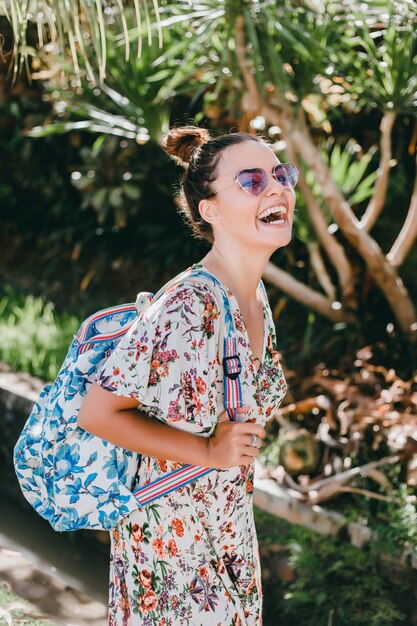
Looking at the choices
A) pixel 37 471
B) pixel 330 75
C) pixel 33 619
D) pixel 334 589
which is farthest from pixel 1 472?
pixel 37 471

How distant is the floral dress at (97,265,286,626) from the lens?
1.93 m

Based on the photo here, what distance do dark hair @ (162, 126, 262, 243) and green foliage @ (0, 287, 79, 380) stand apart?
352cm

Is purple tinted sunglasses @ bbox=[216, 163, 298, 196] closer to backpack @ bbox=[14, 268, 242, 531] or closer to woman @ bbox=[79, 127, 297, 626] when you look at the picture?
woman @ bbox=[79, 127, 297, 626]

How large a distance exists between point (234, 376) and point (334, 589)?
2.19m

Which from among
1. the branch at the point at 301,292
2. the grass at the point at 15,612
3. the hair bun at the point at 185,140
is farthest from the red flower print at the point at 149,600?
the branch at the point at 301,292

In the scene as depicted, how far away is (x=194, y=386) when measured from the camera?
1.93 meters

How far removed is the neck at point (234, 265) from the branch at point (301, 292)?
3.42m

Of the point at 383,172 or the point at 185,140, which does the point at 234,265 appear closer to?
the point at 185,140

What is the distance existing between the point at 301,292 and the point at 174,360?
12.2ft

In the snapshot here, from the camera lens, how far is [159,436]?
1.96 metres

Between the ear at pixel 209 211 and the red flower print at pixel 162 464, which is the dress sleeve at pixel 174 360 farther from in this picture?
the ear at pixel 209 211

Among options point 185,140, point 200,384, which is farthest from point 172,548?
point 185,140

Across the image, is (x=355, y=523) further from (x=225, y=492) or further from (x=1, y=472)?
(x=1, y=472)

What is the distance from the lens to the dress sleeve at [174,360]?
6.31 ft
